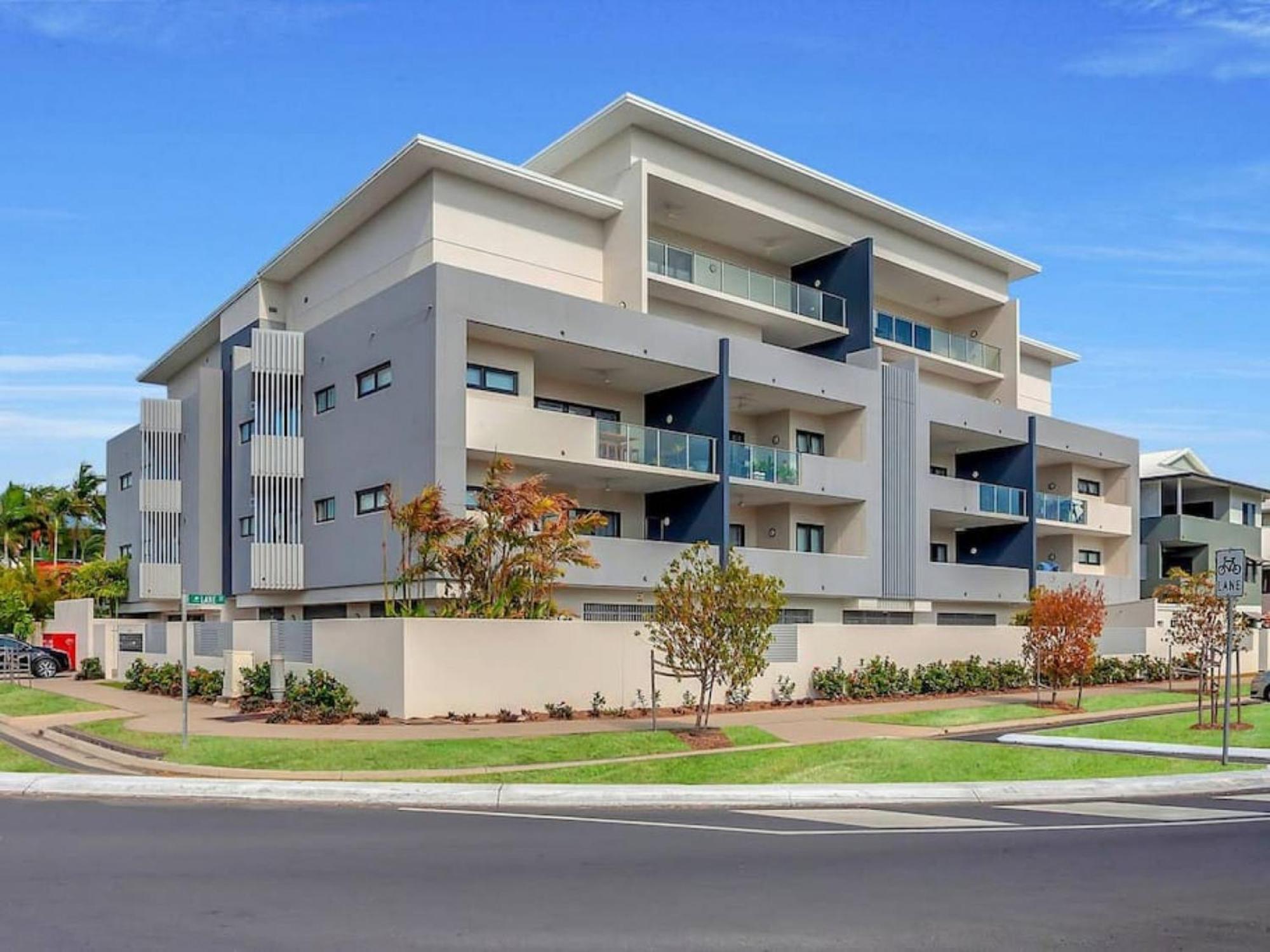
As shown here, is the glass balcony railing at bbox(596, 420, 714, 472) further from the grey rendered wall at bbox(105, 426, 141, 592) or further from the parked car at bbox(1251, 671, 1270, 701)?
the grey rendered wall at bbox(105, 426, 141, 592)

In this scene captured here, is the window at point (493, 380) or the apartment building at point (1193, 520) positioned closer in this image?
the window at point (493, 380)

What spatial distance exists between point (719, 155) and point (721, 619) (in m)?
17.8

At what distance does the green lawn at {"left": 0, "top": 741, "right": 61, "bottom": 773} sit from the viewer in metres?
18.9

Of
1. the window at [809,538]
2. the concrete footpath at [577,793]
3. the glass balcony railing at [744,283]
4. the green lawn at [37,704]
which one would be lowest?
the green lawn at [37,704]

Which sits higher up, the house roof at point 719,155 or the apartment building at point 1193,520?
the house roof at point 719,155

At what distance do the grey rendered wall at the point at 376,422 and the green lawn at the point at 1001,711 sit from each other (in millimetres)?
10960

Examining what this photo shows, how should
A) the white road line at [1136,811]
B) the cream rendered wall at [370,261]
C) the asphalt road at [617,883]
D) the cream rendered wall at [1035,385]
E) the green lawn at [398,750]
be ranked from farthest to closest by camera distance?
the cream rendered wall at [1035,385] < the cream rendered wall at [370,261] < the green lawn at [398,750] < the white road line at [1136,811] < the asphalt road at [617,883]

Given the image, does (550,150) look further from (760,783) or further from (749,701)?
(760,783)

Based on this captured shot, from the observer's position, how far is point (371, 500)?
30.4 metres

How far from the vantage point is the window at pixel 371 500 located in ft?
97.9

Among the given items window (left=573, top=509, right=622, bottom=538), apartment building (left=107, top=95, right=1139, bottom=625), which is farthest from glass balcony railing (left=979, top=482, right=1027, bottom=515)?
window (left=573, top=509, right=622, bottom=538)

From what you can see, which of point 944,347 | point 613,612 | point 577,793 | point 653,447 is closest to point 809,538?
point 653,447

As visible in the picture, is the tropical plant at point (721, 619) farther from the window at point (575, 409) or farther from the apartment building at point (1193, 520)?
the apartment building at point (1193, 520)

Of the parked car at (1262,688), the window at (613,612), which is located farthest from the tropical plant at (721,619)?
the parked car at (1262,688)
